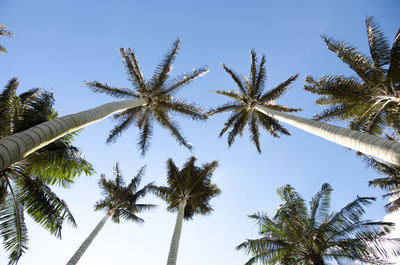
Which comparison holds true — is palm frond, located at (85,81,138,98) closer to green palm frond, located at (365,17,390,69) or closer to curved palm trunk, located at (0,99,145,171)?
curved palm trunk, located at (0,99,145,171)

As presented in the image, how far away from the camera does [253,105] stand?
15719 millimetres

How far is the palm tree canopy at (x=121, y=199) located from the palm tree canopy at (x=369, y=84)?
1562 centimetres

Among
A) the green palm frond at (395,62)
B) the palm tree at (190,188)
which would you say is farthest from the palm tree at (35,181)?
the green palm frond at (395,62)

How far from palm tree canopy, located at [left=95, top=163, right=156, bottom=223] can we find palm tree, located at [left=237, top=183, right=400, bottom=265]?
36.9 feet

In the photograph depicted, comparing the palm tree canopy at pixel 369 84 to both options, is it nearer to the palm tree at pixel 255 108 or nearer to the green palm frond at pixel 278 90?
the palm tree at pixel 255 108

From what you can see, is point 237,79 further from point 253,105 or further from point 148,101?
point 148,101

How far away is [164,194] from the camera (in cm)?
1611

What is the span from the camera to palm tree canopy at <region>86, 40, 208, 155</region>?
1270 centimetres

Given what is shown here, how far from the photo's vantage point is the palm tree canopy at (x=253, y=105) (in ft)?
48.4

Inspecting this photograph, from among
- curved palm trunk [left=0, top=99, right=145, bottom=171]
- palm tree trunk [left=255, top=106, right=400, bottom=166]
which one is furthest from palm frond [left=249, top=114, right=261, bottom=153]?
curved palm trunk [left=0, top=99, right=145, bottom=171]

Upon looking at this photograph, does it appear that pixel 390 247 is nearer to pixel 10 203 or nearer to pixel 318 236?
pixel 318 236

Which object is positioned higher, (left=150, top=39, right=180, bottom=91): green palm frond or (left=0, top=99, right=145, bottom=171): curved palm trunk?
(left=150, top=39, right=180, bottom=91): green palm frond

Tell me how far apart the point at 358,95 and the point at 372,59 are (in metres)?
1.61

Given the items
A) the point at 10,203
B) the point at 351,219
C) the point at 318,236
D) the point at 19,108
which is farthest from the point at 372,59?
the point at 10,203
